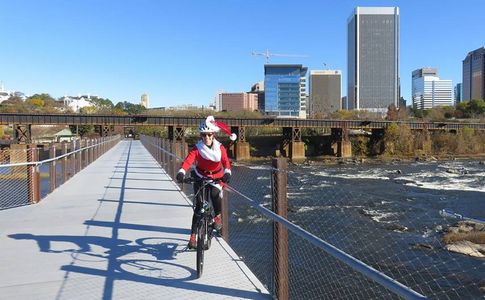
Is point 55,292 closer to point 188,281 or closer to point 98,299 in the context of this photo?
point 98,299

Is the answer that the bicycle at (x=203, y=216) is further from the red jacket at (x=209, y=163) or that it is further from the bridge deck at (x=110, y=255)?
the bridge deck at (x=110, y=255)

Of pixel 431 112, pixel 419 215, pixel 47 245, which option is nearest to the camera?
pixel 47 245

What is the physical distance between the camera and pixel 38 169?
12.0 m

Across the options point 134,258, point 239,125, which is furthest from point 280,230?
point 239,125

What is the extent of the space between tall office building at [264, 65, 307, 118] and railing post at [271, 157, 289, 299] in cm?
17090

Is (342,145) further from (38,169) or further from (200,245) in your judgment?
(200,245)

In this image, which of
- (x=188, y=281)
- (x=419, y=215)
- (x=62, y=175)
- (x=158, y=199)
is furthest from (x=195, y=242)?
(x=419, y=215)

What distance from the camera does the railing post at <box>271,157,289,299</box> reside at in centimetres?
504

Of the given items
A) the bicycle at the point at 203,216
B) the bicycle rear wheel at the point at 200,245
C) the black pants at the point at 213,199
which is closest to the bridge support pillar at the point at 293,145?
the black pants at the point at 213,199

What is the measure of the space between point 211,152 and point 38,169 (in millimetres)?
7398

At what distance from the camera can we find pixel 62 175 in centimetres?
1675

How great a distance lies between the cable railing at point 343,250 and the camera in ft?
24.9

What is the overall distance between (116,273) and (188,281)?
0.98m

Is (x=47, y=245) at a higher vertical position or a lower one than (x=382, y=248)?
higher
